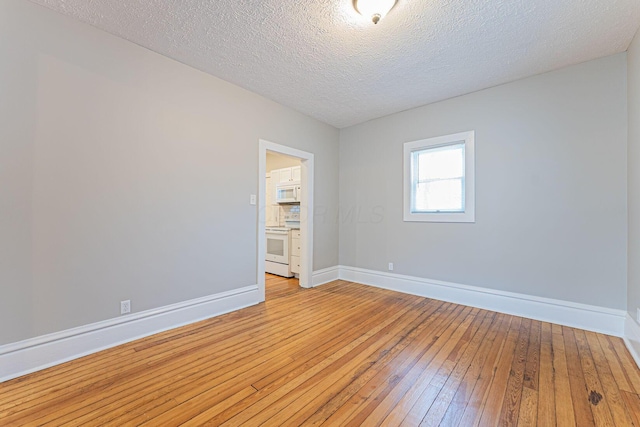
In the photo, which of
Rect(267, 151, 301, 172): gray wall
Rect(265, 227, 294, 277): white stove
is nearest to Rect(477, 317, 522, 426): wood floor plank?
Rect(265, 227, 294, 277): white stove

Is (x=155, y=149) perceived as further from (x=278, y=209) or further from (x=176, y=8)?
(x=278, y=209)

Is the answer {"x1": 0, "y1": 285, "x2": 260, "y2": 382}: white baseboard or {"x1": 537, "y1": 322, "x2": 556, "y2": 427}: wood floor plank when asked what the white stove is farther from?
{"x1": 537, "y1": 322, "x2": 556, "y2": 427}: wood floor plank

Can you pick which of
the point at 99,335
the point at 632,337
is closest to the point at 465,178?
the point at 632,337

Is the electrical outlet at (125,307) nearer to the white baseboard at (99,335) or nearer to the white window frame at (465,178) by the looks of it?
the white baseboard at (99,335)

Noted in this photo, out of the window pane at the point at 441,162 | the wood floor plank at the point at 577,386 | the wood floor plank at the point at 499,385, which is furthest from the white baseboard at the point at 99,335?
the window pane at the point at 441,162

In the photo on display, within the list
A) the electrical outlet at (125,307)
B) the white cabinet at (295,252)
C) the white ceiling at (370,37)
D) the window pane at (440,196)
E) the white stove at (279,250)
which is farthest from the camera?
the white stove at (279,250)

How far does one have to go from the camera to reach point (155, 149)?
253 cm

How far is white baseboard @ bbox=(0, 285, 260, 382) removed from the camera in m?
1.83

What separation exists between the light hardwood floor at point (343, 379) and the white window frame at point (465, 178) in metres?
1.34

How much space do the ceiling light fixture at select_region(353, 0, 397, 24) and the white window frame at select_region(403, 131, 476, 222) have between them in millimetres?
2068

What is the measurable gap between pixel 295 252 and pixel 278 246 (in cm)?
46

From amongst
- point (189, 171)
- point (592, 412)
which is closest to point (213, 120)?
point (189, 171)

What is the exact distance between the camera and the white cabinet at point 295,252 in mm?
4730

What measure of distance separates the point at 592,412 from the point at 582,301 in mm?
1607
